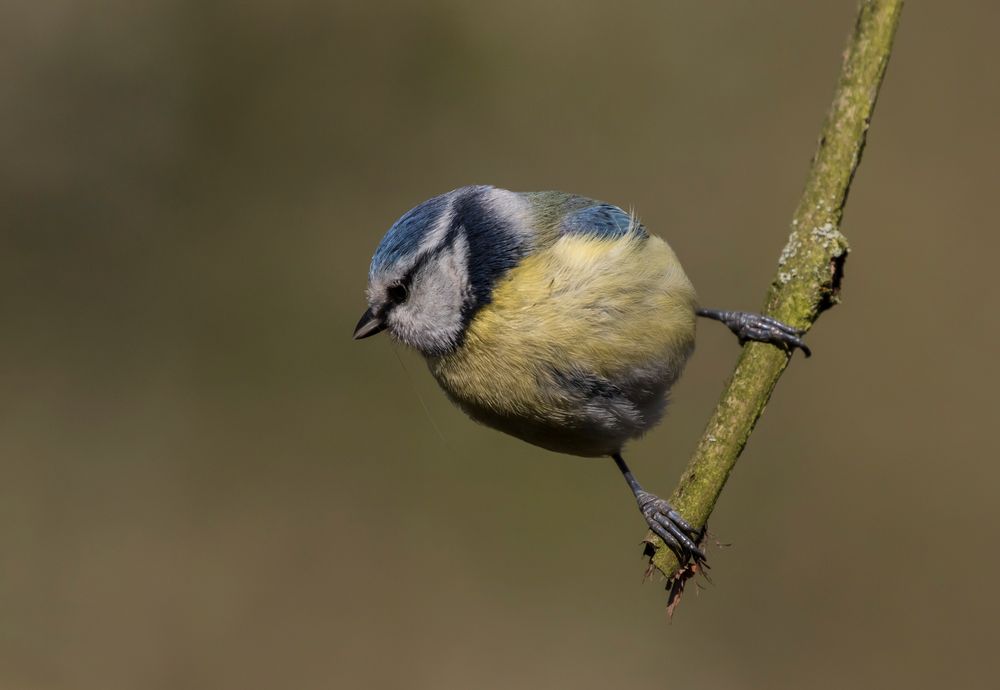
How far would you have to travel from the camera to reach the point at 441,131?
12.1 feet

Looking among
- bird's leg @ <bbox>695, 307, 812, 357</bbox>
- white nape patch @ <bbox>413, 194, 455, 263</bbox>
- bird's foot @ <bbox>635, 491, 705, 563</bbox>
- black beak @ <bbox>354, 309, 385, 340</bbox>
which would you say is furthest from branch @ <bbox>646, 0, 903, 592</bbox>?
black beak @ <bbox>354, 309, 385, 340</bbox>

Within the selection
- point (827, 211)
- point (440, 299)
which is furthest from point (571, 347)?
point (827, 211)

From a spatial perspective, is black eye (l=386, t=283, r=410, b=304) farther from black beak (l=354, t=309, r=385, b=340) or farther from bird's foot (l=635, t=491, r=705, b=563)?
bird's foot (l=635, t=491, r=705, b=563)

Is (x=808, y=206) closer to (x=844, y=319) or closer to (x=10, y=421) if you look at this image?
(x=844, y=319)

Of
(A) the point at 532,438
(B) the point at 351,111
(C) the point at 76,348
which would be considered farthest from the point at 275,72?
(A) the point at 532,438

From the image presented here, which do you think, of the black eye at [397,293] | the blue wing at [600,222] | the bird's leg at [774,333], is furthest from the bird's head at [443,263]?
the bird's leg at [774,333]

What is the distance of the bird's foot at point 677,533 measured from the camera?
151 centimetres

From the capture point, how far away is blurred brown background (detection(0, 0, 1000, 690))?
3.10 metres

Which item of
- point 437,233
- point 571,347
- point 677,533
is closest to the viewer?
point 677,533

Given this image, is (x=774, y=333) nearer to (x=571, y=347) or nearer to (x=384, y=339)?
(x=571, y=347)

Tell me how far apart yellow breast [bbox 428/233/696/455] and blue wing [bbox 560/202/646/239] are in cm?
3

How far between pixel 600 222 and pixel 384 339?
1122 millimetres

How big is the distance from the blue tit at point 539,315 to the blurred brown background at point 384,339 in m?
1.15

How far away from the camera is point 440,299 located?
1892 mm
